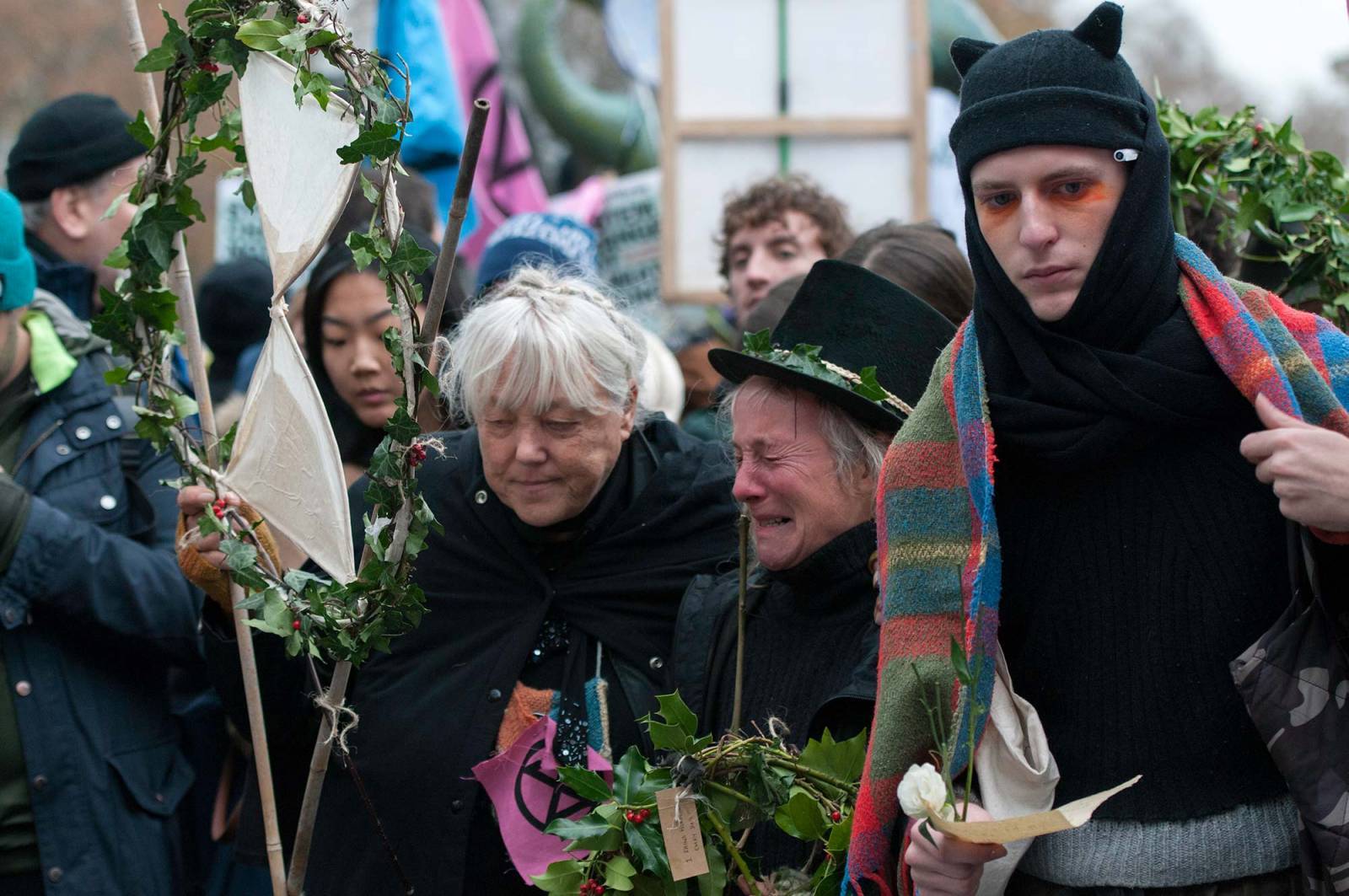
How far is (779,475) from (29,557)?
1.73 m

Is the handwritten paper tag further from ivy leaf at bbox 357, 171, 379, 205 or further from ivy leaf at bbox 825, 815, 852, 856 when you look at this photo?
ivy leaf at bbox 357, 171, 379, 205

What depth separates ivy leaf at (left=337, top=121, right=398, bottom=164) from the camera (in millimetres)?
2500

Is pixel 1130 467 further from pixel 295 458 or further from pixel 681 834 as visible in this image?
pixel 295 458

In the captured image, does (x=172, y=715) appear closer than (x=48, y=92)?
Yes

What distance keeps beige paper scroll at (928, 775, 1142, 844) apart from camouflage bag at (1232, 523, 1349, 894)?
0.21 metres

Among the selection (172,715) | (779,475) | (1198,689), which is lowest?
(172,715)

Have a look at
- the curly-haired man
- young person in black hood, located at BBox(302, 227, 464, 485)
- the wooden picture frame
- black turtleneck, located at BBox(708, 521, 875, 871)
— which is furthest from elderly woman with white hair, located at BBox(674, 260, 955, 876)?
the wooden picture frame

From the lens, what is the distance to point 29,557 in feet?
11.6

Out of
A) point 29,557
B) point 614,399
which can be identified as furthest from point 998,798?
point 29,557

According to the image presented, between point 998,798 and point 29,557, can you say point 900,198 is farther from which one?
point 998,798

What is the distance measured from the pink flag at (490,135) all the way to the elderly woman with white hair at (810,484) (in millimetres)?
6159

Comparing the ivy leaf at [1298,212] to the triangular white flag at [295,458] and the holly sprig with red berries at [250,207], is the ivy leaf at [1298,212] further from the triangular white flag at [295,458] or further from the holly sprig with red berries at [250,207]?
the triangular white flag at [295,458]

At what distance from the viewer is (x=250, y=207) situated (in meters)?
2.95

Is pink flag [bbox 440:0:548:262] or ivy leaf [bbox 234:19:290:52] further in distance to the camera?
pink flag [bbox 440:0:548:262]
